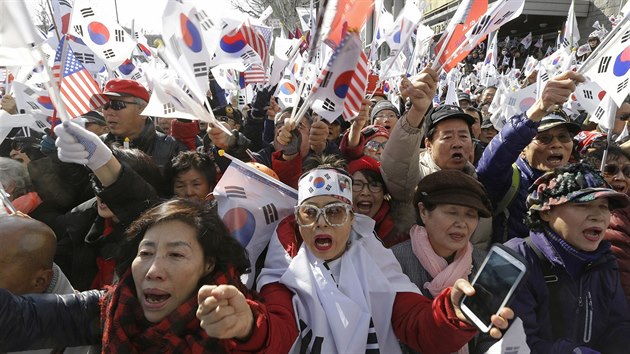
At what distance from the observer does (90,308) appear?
5.82 ft

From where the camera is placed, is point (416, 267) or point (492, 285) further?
point (416, 267)

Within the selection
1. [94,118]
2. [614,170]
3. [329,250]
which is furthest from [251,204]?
[614,170]

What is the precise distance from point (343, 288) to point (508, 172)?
142cm

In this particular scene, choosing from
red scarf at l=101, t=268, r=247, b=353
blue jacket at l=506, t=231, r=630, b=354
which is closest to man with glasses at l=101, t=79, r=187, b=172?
red scarf at l=101, t=268, r=247, b=353

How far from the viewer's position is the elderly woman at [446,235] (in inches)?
84.5

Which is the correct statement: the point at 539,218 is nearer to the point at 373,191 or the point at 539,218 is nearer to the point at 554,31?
the point at 373,191

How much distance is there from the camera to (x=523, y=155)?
10.2 ft

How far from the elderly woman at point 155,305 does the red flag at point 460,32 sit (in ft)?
6.17

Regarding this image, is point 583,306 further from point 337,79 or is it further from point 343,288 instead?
point 337,79

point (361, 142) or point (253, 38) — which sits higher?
point (253, 38)

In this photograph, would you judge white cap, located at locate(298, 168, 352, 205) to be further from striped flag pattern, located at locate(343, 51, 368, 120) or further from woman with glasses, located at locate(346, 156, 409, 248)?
woman with glasses, located at locate(346, 156, 409, 248)

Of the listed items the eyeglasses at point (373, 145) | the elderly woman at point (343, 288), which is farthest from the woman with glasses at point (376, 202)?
the eyeglasses at point (373, 145)

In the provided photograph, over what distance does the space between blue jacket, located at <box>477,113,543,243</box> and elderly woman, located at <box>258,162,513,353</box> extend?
0.98 metres

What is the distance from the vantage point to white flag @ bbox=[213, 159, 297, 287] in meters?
2.38
